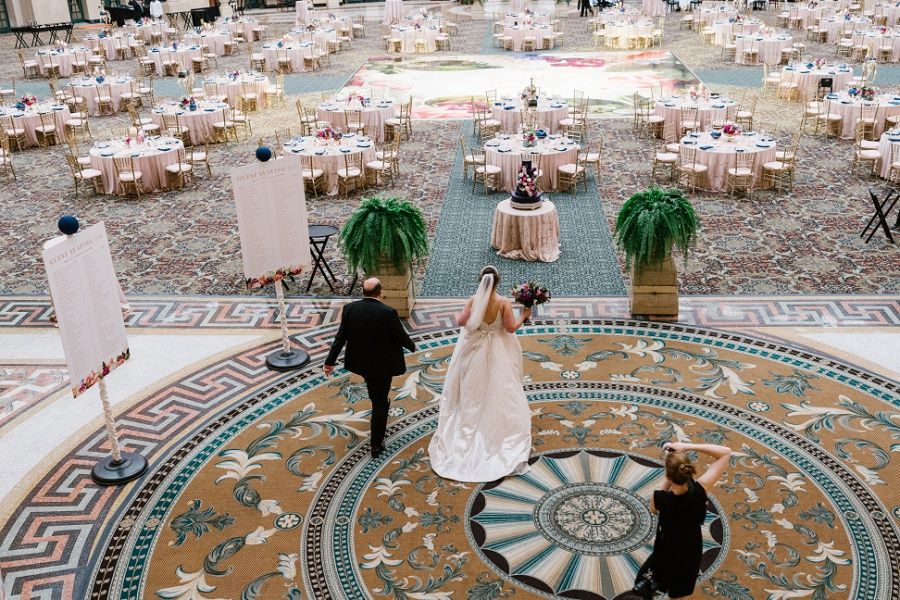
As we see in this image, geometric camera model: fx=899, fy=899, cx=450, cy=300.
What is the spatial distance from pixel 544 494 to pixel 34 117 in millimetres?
14086

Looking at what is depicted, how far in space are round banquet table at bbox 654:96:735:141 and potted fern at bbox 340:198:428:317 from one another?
8188 mm

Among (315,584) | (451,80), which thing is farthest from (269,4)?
(315,584)

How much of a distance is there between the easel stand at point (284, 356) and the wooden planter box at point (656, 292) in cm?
313

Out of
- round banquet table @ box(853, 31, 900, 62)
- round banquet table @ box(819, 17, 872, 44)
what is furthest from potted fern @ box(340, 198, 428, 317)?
round banquet table @ box(819, 17, 872, 44)

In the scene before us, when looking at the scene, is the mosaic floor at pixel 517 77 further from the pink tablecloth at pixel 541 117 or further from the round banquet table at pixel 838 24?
the round banquet table at pixel 838 24

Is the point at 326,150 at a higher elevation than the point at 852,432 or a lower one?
higher

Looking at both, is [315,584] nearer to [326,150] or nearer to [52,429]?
[52,429]

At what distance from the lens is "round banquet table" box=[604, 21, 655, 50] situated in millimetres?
24969

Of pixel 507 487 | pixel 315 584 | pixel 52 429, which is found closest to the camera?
pixel 315 584

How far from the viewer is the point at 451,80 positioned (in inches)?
842

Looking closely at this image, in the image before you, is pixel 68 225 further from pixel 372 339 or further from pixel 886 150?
pixel 886 150

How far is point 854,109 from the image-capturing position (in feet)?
49.0

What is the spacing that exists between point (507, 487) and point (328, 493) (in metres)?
1.21

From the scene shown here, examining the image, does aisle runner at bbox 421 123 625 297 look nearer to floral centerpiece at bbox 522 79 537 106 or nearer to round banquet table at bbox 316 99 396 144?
floral centerpiece at bbox 522 79 537 106
